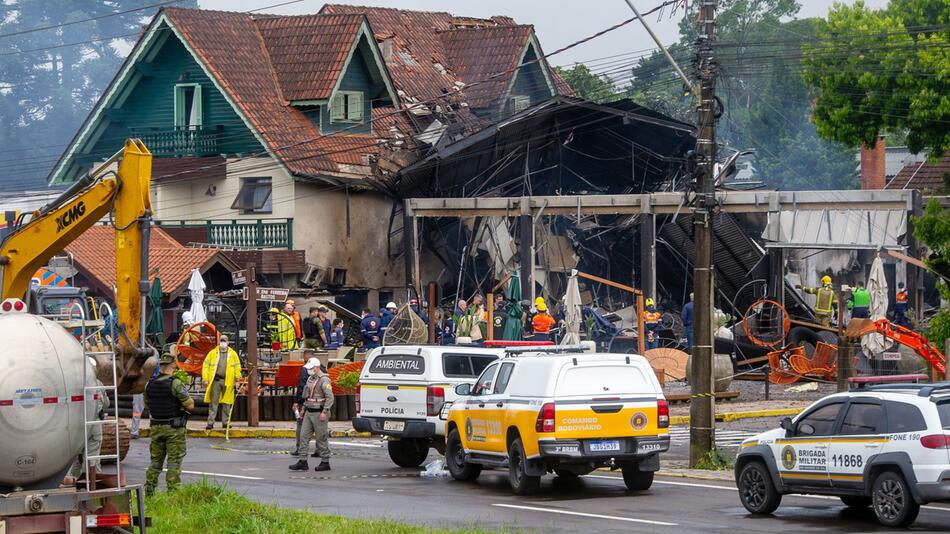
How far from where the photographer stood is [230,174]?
4775cm

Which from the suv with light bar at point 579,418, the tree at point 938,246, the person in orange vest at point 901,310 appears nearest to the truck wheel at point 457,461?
the suv with light bar at point 579,418

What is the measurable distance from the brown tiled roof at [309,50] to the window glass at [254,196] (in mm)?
3031

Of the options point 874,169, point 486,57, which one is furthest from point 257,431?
point 874,169

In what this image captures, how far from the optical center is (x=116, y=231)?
1900 centimetres

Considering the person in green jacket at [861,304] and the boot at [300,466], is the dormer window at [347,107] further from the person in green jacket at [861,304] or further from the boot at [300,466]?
the boot at [300,466]

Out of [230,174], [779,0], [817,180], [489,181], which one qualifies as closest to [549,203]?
[489,181]

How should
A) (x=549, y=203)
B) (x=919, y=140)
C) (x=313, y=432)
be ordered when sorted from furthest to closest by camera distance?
1. (x=549, y=203)
2. (x=919, y=140)
3. (x=313, y=432)

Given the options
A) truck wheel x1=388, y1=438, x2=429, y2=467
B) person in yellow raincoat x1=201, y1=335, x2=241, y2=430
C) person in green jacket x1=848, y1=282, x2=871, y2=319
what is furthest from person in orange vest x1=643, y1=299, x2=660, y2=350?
truck wheel x1=388, y1=438, x2=429, y2=467

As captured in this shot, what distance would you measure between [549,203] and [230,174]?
10.6 meters

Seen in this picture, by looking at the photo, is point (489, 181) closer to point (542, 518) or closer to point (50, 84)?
point (542, 518)

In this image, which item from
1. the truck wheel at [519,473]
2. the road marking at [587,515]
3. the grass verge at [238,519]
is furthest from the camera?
the truck wheel at [519,473]

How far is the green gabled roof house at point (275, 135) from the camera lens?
1847 inches

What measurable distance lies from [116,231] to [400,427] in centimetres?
711

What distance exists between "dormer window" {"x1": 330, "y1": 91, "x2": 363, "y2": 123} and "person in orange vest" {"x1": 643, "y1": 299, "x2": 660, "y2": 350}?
12.6 metres
